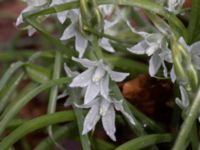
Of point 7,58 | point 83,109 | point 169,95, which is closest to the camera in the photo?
point 83,109

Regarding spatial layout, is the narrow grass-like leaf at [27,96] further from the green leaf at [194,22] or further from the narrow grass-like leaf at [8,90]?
the green leaf at [194,22]

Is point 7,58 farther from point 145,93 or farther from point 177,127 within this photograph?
point 177,127

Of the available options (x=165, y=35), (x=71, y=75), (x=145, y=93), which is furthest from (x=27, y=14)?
A: (x=145, y=93)

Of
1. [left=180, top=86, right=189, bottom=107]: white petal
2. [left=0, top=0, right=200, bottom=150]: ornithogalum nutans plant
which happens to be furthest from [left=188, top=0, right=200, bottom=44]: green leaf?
[left=180, top=86, right=189, bottom=107]: white petal

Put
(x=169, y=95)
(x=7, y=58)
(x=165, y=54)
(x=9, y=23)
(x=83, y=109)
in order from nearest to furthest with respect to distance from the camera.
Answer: (x=165, y=54) → (x=83, y=109) → (x=169, y=95) → (x=7, y=58) → (x=9, y=23)

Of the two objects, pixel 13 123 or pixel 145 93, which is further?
pixel 145 93

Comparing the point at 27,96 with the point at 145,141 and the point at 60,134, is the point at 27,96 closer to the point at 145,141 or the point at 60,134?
the point at 60,134

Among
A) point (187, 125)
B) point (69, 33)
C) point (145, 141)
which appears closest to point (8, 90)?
point (69, 33)
